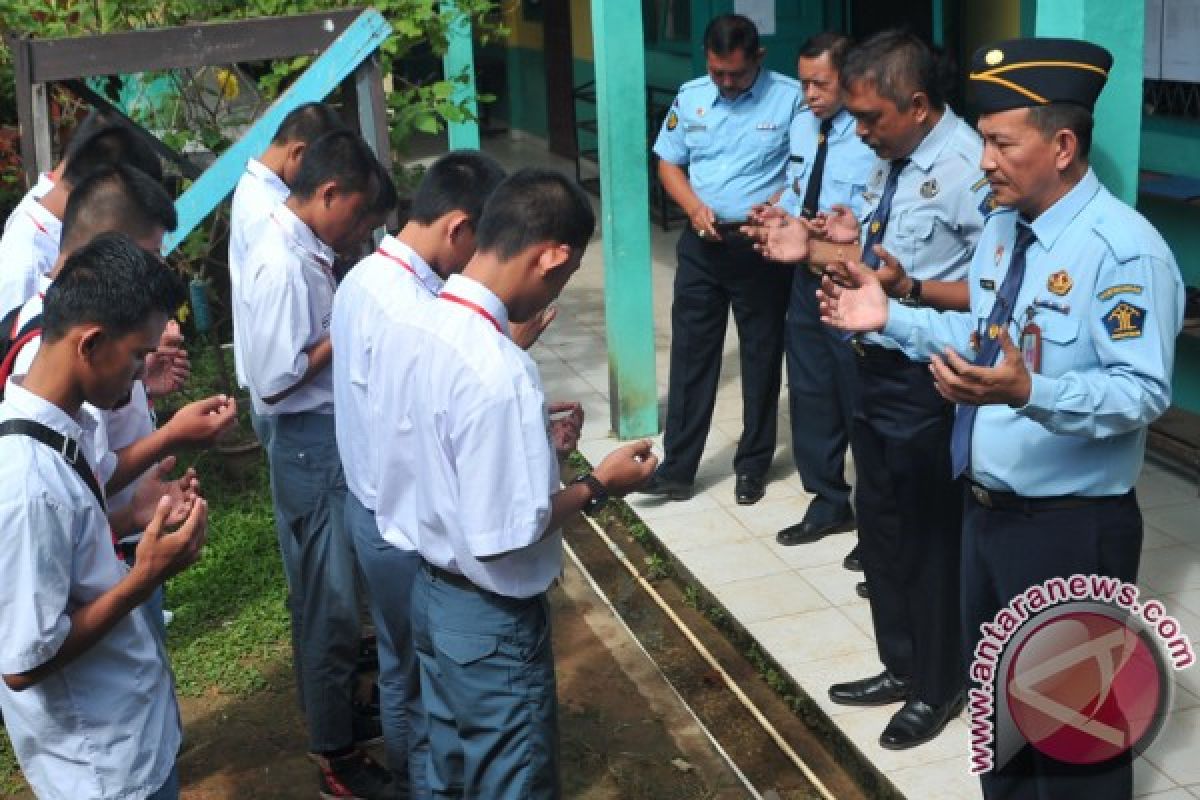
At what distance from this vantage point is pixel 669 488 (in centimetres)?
667

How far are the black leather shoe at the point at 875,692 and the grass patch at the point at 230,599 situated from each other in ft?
6.79

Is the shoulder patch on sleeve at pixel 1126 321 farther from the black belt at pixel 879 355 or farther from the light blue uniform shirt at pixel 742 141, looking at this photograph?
the light blue uniform shirt at pixel 742 141

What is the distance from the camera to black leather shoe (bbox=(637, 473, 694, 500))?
6.66 meters

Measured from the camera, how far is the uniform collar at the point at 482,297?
3.33 m

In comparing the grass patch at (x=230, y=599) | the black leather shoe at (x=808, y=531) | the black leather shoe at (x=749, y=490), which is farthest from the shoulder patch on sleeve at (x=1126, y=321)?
the grass patch at (x=230, y=599)

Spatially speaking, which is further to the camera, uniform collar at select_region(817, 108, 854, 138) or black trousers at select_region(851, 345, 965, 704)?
uniform collar at select_region(817, 108, 854, 138)

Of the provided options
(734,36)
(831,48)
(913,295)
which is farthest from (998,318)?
(734,36)

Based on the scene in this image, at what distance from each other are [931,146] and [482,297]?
183cm

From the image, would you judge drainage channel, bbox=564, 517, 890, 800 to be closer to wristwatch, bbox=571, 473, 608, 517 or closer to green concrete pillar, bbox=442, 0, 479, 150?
wristwatch, bbox=571, 473, 608, 517

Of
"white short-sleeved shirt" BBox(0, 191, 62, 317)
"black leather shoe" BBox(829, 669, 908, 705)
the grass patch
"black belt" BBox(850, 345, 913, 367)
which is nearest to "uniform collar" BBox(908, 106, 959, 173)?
"black belt" BBox(850, 345, 913, 367)

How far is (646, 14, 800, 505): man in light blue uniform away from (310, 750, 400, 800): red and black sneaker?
235cm

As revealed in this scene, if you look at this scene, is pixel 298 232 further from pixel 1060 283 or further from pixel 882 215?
pixel 1060 283

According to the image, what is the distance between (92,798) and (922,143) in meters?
2.98

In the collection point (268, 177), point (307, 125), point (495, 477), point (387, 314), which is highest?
point (307, 125)
